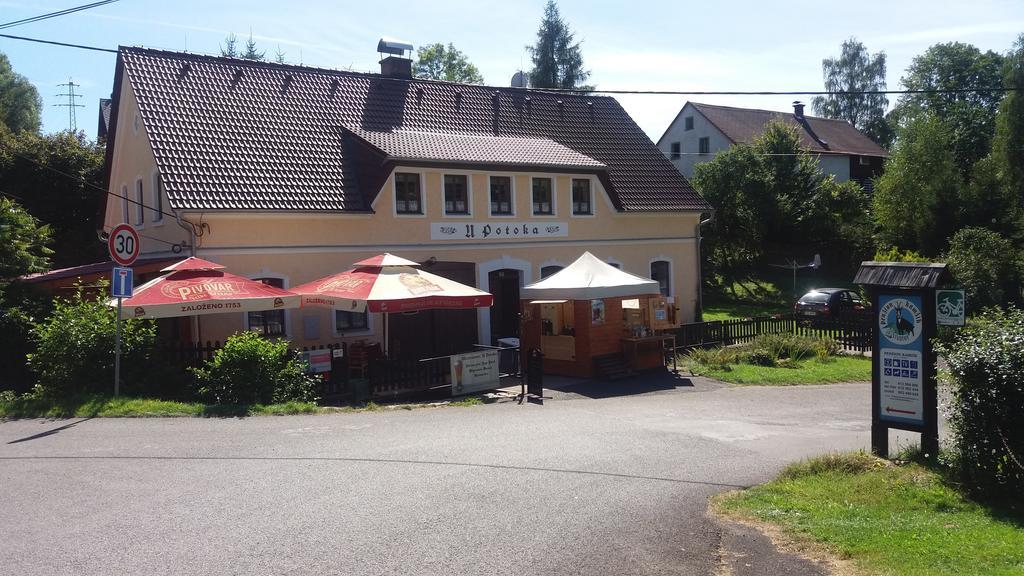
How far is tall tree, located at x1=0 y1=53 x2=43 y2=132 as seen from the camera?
50037 mm

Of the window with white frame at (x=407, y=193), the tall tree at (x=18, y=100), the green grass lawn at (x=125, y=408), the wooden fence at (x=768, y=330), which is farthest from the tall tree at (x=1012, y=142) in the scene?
the tall tree at (x=18, y=100)

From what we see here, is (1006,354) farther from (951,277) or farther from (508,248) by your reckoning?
(508,248)

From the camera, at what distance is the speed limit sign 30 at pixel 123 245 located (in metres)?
12.7

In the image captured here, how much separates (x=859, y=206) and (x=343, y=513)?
4298 centimetres

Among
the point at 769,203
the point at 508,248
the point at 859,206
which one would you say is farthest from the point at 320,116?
the point at 859,206

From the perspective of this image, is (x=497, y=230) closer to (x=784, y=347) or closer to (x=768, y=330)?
(x=784, y=347)

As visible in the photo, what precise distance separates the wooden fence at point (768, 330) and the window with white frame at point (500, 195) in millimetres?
5800

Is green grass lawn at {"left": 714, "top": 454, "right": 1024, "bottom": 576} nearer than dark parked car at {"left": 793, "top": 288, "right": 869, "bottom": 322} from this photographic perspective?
Yes

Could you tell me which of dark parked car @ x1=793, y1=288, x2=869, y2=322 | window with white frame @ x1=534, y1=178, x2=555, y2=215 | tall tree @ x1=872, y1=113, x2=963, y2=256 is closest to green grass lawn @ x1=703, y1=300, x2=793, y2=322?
dark parked car @ x1=793, y1=288, x2=869, y2=322

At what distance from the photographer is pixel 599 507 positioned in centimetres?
780

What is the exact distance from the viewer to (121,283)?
12.6 meters

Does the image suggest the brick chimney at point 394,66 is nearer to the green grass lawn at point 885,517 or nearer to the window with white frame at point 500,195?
the window with white frame at point 500,195

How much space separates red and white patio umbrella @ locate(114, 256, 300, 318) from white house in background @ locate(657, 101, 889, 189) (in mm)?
40062

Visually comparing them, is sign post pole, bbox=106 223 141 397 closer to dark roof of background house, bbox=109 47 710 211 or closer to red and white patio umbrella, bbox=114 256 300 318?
red and white patio umbrella, bbox=114 256 300 318
